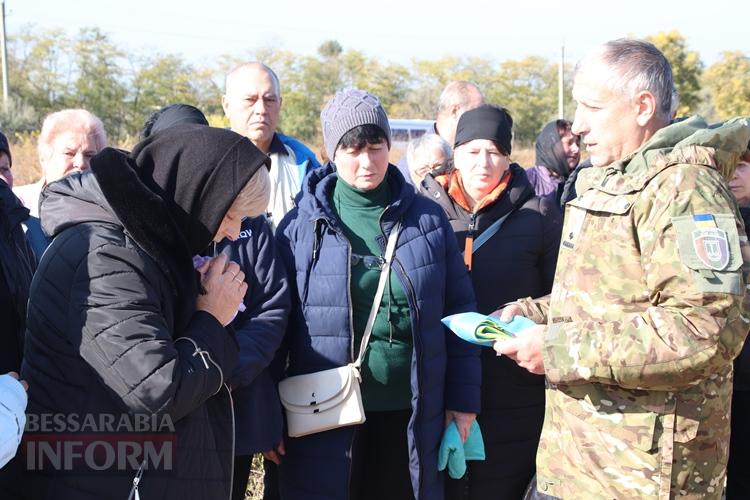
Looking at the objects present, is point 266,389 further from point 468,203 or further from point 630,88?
point 630,88

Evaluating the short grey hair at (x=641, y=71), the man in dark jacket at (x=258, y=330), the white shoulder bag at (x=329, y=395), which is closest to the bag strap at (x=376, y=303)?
the white shoulder bag at (x=329, y=395)

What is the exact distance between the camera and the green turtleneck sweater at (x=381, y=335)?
2867 mm

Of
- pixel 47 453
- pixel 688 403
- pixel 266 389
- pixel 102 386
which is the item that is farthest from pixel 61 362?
pixel 688 403

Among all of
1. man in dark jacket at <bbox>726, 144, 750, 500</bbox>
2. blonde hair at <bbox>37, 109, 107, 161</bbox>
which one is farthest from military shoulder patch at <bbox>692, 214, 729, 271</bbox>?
blonde hair at <bbox>37, 109, 107, 161</bbox>

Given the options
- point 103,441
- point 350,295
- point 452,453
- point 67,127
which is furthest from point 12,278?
point 452,453

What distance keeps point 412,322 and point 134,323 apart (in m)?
1.28

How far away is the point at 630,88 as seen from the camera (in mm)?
2098

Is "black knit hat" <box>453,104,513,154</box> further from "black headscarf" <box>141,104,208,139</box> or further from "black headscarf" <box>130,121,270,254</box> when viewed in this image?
"black headscarf" <box>130,121,270,254</box>

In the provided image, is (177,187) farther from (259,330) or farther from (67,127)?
(67,127)

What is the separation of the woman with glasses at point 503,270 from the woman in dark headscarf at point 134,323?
156 centimetres

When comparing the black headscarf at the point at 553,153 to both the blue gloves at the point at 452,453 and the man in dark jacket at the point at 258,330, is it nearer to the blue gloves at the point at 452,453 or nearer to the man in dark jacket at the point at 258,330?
the blue gloves at the point at 452,453

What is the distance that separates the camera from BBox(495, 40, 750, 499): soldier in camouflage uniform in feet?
6.18

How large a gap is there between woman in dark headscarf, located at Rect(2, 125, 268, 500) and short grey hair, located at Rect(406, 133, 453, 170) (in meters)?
2.52

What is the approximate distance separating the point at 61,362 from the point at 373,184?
1.47 metres
